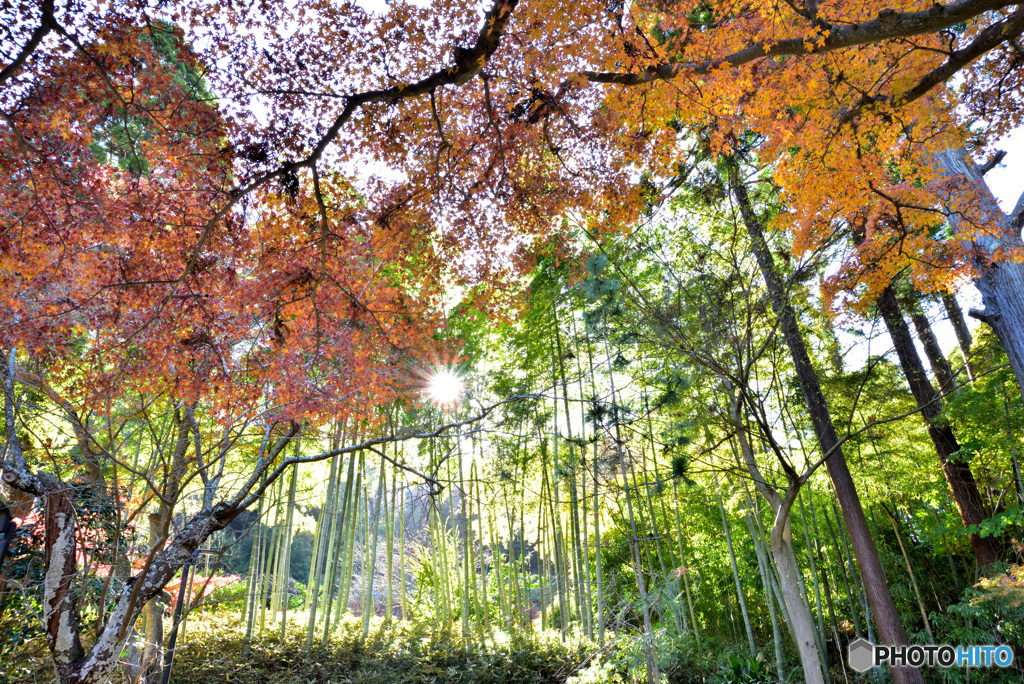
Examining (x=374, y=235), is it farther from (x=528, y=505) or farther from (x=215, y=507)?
(x=528, y=505)

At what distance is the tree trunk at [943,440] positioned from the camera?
248 inches

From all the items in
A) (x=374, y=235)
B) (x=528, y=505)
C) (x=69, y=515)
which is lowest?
(x=69, y=515)

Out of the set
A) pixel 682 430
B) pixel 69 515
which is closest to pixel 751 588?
pixel 682 430

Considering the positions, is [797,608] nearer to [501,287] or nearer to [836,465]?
[836,465]

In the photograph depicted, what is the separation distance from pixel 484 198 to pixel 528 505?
614 centimetres

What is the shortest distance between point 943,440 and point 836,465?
1.93 meters

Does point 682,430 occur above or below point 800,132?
below

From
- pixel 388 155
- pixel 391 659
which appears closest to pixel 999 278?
pixel 388 155

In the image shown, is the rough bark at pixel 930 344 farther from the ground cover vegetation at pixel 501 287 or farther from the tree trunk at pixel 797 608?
the tree trunk at pixel 797 608

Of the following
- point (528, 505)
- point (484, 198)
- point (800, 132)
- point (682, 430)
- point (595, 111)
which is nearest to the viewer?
point (595, 111)

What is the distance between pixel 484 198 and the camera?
4.20 meters

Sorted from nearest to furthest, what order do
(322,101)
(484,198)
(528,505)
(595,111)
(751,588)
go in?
(322,101) → (595,111) → (484,198) → (528,505) → (751,588)

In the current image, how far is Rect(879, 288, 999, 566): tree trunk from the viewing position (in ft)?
20.6

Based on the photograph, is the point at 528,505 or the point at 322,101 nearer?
the point at 322,101
